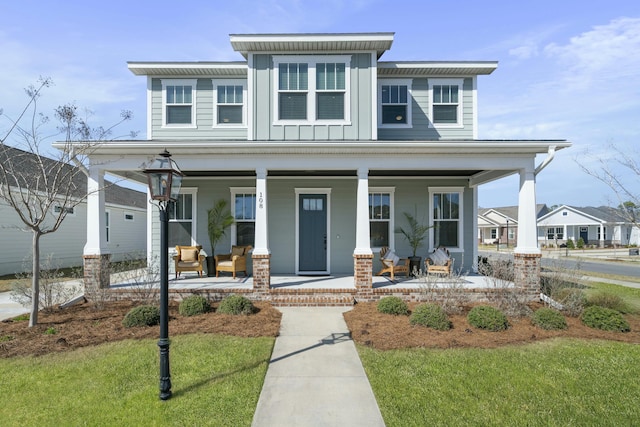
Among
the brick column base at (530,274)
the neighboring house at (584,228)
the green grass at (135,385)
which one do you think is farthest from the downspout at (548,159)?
the neighboring house at (584,228)

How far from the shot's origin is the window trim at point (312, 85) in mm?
9930

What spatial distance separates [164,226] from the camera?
167 inches

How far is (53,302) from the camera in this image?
794 cm

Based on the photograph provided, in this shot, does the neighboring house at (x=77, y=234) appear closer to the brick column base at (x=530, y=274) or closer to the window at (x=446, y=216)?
the window at (x=446, y=216)

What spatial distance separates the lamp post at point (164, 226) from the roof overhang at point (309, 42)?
6643mm

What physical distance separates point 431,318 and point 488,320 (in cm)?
101

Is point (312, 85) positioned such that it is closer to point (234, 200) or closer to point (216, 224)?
point (234, 200)

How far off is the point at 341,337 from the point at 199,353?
92.1 inches

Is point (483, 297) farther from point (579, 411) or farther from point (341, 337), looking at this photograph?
point (579, 411)

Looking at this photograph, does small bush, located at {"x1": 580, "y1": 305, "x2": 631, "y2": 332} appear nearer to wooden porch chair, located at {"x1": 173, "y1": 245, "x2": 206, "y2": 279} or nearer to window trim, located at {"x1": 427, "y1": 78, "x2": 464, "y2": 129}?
window trim, located at {"x1": 427, "y1": 78, "x2": 464, "y2": 129}

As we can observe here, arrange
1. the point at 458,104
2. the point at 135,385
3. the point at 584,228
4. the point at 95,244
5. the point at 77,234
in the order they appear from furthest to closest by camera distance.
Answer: the point at 584,228 < the point at 77,234 < the point at 458,104 < the point at 95,244 < the point at 135,385

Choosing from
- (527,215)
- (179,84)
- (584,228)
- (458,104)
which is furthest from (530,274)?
(584,228)

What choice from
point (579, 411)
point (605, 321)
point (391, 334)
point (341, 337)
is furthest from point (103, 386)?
point (605, 321)

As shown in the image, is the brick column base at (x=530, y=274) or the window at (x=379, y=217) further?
the window at (x=379, y=217)
